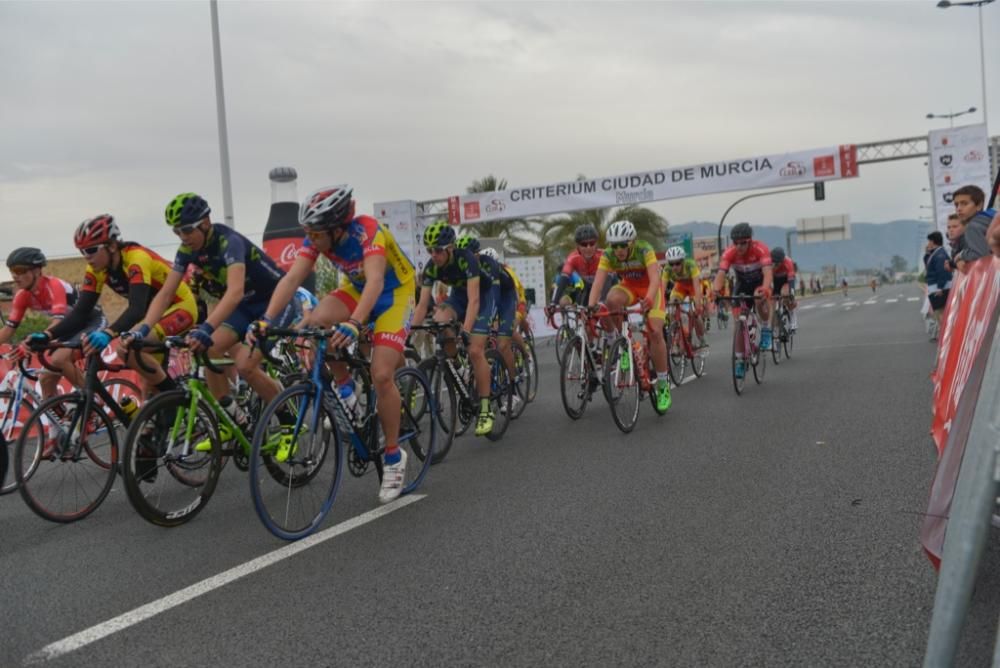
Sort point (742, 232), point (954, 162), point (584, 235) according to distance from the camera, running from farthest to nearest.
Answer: point (954, 162), point (742, 232), point (584, 235)

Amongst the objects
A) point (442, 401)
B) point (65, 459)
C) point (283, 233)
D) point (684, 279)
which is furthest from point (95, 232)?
point (283, 233)

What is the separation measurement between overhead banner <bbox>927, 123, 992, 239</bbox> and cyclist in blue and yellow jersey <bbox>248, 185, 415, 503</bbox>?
702 inches

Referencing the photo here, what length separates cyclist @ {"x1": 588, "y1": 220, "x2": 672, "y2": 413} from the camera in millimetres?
8125

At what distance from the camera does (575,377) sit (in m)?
8.33

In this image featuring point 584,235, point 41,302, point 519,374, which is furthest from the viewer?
point 584,235

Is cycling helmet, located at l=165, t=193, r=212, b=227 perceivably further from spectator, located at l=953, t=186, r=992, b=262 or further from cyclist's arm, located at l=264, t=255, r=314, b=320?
spectator, located at l=953, t=186, r=992, b=262

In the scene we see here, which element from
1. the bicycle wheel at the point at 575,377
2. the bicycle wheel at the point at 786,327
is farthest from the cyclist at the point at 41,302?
the bicycle wheel at the point at 786,327

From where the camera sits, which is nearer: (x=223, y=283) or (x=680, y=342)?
(x=223, y=283)

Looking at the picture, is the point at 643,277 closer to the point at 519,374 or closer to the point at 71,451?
the point at 519,374

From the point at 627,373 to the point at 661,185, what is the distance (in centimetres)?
1553

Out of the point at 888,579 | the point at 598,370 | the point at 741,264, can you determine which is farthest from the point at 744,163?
the point at 888,579

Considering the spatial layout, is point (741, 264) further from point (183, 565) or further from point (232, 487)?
point (183, 565)

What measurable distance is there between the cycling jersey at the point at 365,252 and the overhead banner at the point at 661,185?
17508 mm

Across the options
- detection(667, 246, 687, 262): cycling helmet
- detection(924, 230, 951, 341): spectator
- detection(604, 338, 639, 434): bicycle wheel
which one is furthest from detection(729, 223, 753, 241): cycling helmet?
detection(924, 230, 951, 341): spectator
